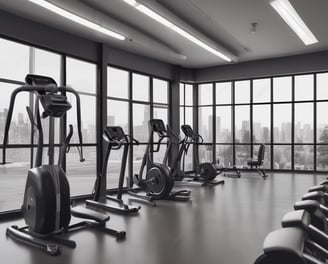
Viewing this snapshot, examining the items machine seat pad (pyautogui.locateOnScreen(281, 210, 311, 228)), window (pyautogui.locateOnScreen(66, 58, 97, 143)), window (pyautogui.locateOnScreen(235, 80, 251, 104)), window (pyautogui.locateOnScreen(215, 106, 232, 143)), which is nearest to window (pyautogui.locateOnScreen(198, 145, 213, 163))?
window (pyautogui.locateOnScreen(215, 106, 232, 143))

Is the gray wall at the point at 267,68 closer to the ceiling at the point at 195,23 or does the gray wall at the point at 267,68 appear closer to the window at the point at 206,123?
the ceiling at the point at 195,23

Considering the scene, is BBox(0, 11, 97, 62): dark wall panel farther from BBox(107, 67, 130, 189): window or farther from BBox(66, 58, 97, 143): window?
BBox(107, 67, 130, 189): window

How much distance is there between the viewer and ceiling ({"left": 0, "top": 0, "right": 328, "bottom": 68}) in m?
5.44

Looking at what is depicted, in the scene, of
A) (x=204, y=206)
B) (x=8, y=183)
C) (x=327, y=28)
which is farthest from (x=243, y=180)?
(x=8, y=183)

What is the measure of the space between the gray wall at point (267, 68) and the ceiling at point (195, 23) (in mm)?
411

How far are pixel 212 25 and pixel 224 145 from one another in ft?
17.0

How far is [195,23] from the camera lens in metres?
6.58

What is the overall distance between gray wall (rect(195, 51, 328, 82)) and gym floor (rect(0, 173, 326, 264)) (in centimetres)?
433

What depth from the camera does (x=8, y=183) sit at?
19.2ft

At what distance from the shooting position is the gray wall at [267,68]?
30.2ft

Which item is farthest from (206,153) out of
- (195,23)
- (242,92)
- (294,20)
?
(294,20)

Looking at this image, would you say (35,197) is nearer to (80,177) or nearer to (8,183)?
(8,183)

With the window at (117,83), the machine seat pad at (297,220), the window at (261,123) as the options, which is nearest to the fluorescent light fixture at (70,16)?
the window at (117,83)

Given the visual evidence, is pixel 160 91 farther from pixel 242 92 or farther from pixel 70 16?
pixel 70 16
